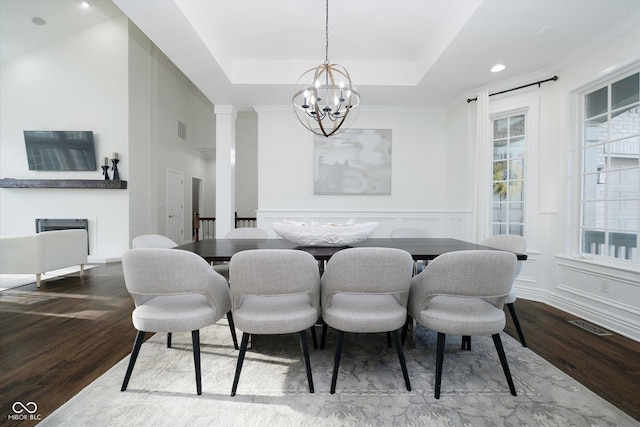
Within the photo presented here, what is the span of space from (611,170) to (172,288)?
389 centimetres

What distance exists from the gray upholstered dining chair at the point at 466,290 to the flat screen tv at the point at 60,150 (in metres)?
6.18

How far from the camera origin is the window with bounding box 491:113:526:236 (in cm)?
352

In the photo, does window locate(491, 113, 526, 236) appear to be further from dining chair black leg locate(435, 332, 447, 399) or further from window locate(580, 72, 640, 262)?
dining chair black leg locate(435, 332, 447, 399)

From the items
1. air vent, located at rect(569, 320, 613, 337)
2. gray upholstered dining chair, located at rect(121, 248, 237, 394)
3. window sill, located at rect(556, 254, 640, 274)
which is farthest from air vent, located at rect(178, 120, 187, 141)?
air vent, located at rect(569, 320, 613, 337)

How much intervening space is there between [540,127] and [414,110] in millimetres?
1758

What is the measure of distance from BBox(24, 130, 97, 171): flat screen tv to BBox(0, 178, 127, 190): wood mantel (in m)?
0.27

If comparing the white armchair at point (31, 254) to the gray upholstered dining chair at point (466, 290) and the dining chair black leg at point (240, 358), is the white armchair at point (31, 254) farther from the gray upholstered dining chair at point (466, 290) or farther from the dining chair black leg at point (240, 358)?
the gray upholstered dining chair at point (466, 290)

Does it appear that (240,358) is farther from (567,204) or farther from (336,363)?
(567,204)

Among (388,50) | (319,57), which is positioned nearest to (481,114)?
(388,50)

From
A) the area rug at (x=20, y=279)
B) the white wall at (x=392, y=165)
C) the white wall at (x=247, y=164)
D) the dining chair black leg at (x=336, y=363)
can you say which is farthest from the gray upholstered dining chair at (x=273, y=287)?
the white wall at (x=247, y=164)

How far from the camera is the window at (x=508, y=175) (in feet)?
11.5

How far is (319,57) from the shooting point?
3.63 m

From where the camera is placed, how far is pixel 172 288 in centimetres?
145

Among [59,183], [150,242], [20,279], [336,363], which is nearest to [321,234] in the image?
[336,363]
